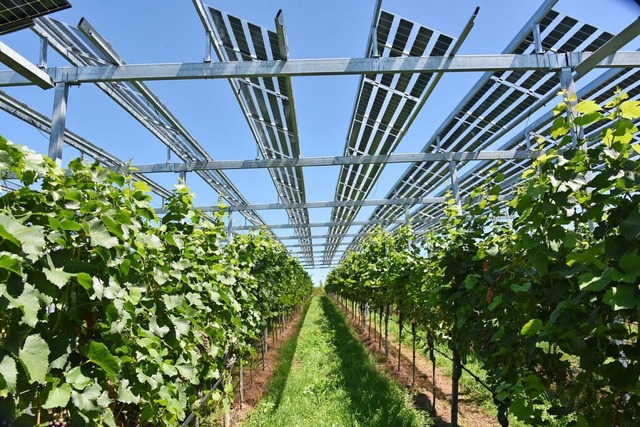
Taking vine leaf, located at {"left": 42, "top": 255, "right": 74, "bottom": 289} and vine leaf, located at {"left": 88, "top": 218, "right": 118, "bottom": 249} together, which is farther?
vine leaf, located at {"left": 88, "top": 218, "right": 118, "bottom": 249}

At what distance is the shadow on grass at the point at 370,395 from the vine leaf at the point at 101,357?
4.17 m

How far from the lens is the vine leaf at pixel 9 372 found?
3.72ft

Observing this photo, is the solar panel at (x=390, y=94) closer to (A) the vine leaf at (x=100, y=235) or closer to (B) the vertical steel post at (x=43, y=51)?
(B) the vertical steel post at (x=43, y=51)

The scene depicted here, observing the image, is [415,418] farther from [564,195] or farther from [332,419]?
[564,195]

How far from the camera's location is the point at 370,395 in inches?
241

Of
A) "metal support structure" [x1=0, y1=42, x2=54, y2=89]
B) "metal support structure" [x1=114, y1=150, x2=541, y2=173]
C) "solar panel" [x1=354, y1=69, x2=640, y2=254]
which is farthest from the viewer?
"metal support structure" [x1=114, y1=150, x2=541, y2=173]

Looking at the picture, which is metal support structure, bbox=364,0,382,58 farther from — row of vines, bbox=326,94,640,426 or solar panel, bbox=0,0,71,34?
solar panel, bbox=0,0,71,34

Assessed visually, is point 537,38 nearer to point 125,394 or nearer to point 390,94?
point 390,94

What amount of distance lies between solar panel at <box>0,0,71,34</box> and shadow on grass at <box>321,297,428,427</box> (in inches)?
204

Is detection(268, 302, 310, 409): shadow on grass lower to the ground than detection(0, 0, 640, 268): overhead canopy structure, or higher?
lower

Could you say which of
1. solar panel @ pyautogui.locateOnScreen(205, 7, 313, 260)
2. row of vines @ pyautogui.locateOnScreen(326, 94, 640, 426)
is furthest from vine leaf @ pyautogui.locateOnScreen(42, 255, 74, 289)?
solar panel @ pyautogui.locateOnScreen(205, 7, 313, 260)

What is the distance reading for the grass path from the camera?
17.4 feet

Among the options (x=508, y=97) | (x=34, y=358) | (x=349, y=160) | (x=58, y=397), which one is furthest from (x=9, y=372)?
(x=349, y=160)

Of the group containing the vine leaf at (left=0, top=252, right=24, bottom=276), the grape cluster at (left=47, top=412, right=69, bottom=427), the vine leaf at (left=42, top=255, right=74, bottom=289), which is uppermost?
the vine leaf at (left=0, top=252, right=24, bottom=276)
